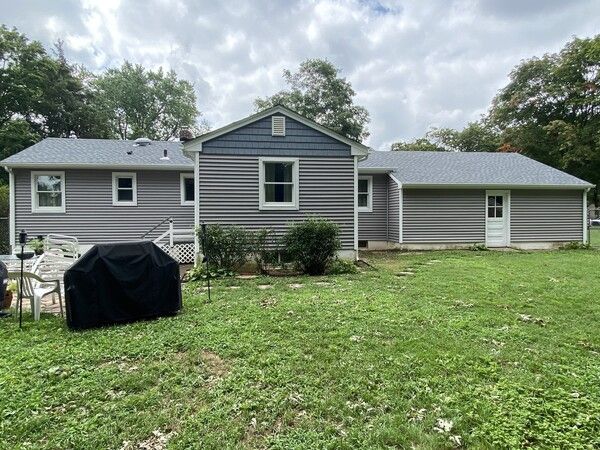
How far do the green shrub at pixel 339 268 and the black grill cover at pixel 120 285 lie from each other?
14.3 feet

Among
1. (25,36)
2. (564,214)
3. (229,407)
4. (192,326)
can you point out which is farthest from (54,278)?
(25,36)

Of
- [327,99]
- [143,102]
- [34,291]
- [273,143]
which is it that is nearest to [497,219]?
[273,143]

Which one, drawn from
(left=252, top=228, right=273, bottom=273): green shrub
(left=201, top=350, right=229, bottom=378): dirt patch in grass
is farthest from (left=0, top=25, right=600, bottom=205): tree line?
(left=201, top=350, right=229, bottom=378): dirt patch in grass

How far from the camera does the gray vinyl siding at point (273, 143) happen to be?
938 cm

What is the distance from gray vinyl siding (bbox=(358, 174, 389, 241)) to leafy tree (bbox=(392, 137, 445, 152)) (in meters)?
24.9

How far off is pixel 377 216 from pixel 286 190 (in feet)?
18.1

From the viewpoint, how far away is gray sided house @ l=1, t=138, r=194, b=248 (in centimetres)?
1147

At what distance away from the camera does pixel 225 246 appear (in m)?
8.59

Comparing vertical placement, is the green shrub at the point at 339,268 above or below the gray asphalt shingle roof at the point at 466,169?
below

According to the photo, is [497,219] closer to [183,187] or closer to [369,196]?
[369,196]

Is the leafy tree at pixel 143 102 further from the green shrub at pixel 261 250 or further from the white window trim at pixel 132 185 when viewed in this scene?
the green shrub at pixel 261 250

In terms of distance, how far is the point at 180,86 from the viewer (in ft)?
112

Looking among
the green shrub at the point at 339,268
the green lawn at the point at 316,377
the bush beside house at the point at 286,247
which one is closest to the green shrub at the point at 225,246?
the bush beside house at the point at 286,247

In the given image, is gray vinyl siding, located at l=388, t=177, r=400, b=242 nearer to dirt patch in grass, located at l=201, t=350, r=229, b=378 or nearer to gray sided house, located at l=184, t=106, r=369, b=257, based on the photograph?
gray sided house, located at l=184, t=106, r=369, b=257
